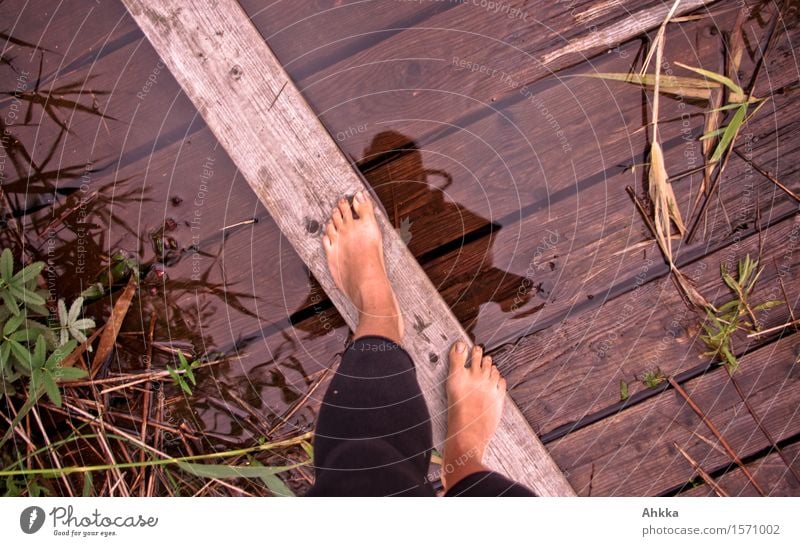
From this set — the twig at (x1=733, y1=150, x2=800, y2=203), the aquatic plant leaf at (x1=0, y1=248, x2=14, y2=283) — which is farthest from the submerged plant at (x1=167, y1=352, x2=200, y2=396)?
the twig at (x1=733, y1=150, x2=800, y2=203)

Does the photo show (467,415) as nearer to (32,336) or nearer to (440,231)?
(440,231)

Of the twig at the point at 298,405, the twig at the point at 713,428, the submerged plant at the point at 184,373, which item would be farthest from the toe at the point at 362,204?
the twig at the point at 713,428

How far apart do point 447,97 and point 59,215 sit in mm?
644

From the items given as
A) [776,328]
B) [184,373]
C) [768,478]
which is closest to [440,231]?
[184,373]

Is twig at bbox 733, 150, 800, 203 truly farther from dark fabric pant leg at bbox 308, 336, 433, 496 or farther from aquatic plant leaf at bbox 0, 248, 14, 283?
aquatic plant leaf at bbox 0, 248, 14, 283

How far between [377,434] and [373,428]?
1 cm

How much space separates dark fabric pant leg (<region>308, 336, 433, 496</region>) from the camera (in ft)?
2.33

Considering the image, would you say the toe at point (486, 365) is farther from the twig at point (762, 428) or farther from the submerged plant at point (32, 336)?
the submerged plant at point (32, 336)

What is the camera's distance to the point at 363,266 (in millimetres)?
708

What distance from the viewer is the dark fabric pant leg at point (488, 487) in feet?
2.33

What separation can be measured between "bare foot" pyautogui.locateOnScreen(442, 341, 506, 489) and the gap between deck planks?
45mm

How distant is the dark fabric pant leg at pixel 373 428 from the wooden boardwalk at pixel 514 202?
52mm
